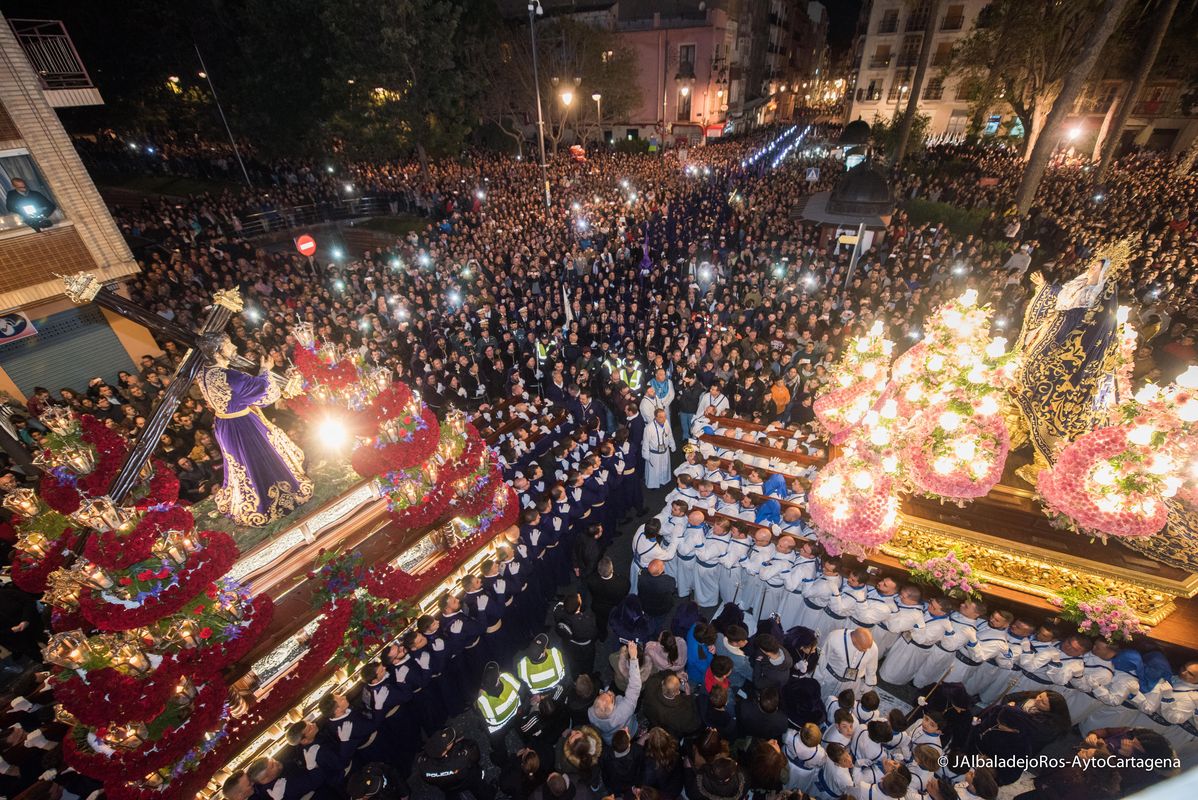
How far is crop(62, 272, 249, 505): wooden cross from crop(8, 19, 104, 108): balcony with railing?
390 inches

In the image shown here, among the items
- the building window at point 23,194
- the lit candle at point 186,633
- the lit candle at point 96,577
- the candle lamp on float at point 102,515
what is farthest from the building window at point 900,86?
the lit candle at point 96,577

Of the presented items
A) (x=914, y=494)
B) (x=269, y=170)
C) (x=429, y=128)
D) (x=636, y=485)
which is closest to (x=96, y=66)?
(x=269, y=170)

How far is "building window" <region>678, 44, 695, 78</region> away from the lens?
47253 mm

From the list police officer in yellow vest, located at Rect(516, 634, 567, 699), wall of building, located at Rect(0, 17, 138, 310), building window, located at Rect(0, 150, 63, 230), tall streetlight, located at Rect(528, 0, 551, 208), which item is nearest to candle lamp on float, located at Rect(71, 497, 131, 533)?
police officer in yellow vest, located at Rect(516, 634, 567, 699)

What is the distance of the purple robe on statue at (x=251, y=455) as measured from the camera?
26.0ft

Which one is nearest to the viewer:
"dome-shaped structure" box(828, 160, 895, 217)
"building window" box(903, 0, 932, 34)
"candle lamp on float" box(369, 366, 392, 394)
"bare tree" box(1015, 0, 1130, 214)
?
"candle lamp on float" box(369, 366, 392, 394)

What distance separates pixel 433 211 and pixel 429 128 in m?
4.82

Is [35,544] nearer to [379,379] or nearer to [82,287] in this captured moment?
[82,287]

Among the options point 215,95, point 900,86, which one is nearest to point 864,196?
point 215,95

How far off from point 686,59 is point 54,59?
48.0 metres

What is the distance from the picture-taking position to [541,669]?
6.46 metres

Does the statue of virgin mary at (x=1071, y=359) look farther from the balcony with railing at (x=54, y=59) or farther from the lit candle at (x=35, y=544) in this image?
the balcony with railing at (x=54, y=59)

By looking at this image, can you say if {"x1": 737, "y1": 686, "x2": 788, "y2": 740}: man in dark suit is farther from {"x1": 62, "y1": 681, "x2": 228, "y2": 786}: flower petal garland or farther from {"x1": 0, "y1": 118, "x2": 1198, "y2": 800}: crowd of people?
{"x1": 62, "y1": 681, "x2": 228, "y2": 786}: flower petal garland

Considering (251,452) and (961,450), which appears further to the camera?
(251,452)
